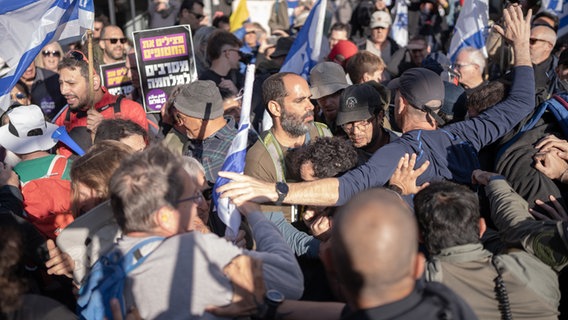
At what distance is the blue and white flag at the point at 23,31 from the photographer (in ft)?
16.8

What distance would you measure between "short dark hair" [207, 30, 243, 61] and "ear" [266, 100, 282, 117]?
2.91 meters

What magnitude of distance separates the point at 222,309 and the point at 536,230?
62.4 inches

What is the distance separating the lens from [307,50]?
7152 millimetres

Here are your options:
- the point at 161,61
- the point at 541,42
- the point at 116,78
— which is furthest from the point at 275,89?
the point at 116,78

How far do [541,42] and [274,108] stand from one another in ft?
10.1

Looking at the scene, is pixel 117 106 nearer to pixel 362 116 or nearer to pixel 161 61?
pixel 161 61

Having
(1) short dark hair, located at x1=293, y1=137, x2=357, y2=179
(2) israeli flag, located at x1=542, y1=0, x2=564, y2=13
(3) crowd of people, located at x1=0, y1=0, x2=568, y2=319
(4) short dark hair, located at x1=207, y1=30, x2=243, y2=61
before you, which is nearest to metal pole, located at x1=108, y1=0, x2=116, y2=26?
(4) short dark hair, located at x1=207, y1=30, x2=243, y2=61

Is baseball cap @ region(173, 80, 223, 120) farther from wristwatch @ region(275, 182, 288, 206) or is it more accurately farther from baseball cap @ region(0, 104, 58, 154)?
wristwatch @ region(275, 182, 288, 206)

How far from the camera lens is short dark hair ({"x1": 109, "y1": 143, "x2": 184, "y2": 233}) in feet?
9.00

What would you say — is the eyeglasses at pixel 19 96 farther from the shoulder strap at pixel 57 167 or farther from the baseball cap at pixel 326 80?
the baseball cap at pixel 326 80

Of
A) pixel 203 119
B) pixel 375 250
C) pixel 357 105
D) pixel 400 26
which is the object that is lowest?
pixel 400 26

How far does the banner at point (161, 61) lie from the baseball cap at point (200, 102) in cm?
170

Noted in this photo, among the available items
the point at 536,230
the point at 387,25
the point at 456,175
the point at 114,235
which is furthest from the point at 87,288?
the point at 387,25

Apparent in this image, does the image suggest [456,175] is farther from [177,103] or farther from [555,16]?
[555,16]
